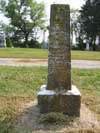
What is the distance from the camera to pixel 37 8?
67.9 m

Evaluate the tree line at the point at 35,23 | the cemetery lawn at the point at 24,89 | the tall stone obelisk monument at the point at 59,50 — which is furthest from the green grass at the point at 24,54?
the tree line at the point at 35,23

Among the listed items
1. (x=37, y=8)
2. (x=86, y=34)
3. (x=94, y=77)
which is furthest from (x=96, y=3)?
(x=94, y=77)

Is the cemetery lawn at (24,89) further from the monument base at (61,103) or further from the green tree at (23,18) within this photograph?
the green tree at (23,18)

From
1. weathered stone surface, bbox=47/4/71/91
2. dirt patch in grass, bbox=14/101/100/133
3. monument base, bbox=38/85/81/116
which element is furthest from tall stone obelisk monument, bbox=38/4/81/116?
dirt patch in grass, bbox=14/101/100/133

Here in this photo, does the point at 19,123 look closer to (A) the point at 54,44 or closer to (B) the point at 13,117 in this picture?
(B) the point at 13,117

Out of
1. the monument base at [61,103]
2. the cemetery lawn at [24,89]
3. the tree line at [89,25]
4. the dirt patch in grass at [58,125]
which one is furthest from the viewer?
the tree line at [89,25]

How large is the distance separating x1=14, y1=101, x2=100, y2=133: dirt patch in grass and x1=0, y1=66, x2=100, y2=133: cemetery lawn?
17 centimetres

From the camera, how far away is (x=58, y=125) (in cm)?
643

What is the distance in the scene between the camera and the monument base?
22.3ft

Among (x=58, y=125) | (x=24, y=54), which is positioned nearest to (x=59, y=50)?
(x=58, y=125)

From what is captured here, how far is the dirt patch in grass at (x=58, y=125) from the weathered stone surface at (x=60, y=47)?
581 mm

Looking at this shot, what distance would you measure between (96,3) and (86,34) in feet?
15.8

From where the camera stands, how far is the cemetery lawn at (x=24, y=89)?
23.6ft

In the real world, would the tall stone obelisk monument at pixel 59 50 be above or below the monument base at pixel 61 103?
above
